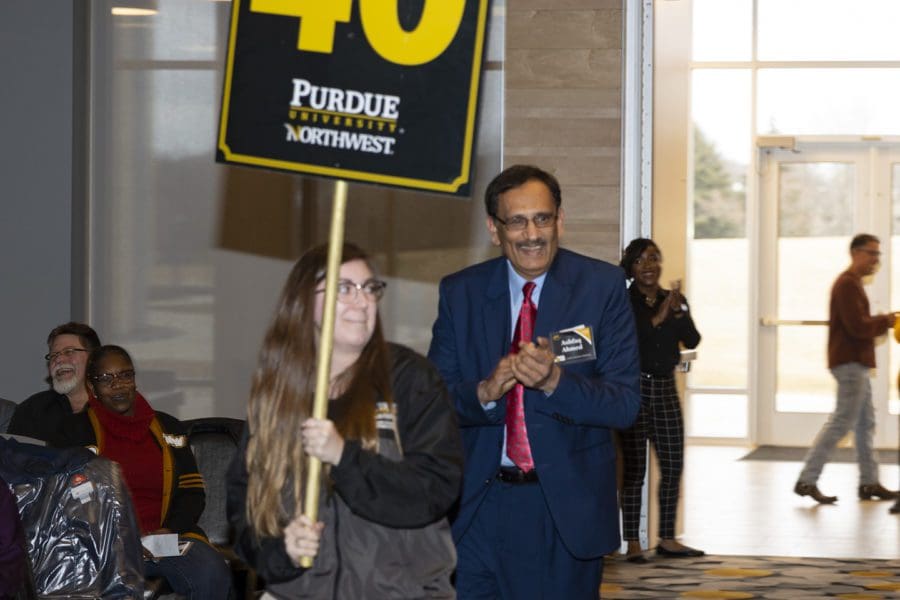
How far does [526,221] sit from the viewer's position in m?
3.70

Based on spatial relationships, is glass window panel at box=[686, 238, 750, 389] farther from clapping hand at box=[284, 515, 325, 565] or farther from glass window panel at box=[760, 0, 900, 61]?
clapping hand at box=[284, 515, 325, 565]

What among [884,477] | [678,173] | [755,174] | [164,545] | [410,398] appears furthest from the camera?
[755,174]

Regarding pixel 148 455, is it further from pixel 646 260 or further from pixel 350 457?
pixel 646 260

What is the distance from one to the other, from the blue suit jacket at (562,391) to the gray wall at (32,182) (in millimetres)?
4396

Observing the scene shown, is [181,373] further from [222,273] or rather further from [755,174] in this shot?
[755,174]

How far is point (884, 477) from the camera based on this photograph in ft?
40.2

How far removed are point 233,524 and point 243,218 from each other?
5.15 m

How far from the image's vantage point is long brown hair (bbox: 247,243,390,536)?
286cm

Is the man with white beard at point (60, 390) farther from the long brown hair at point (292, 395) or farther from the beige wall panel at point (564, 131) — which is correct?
the long brown hair at point (292, 395)

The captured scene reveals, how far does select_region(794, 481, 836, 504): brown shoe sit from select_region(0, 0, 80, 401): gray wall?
17.9 feet

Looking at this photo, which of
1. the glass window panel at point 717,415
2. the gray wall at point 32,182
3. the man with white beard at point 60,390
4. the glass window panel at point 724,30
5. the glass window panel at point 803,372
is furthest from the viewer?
the glass window panel at point 724,30

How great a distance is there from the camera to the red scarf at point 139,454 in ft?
17.3

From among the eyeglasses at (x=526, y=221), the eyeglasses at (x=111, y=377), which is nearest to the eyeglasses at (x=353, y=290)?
the eyeglasses at (x=526, y=221)

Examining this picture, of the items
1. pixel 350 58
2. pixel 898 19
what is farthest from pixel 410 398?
pixel 898 19
